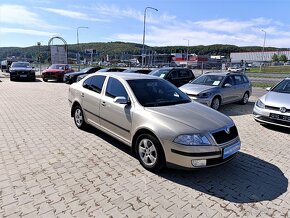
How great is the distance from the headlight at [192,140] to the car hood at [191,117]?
11cm

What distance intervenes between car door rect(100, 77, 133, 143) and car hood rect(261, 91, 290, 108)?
14.1 ft

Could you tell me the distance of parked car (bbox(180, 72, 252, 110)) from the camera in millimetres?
8794

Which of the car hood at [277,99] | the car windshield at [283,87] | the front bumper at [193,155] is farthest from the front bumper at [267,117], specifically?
the front bumper at [193,155]

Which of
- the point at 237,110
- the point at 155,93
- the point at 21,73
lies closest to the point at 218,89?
the point at 237,110

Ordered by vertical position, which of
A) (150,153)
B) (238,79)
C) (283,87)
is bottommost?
(150,153)

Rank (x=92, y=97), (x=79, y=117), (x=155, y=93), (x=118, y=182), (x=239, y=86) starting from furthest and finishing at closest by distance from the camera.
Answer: (x=239, y=86)
(x=79, y=117)
(x=92, y=97)
(x=155, y=93)
(x=118, y=182)

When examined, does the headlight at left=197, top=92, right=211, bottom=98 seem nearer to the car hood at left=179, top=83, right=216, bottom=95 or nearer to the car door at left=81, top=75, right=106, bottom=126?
the car hood at left=179, top=83, right=216, bottom=95

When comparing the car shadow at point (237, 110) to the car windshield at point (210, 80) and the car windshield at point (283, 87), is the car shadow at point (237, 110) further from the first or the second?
the car windshield at point (283, 87)

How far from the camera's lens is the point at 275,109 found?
21.7 ft

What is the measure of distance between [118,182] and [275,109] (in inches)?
193

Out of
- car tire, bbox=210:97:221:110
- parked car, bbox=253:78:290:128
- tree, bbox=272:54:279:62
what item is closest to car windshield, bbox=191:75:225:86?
car tire, bbox=210:97:221:110

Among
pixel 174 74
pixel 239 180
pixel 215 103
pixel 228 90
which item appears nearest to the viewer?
pixel 239 180

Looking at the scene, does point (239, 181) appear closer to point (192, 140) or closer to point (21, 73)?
point (192, 140)

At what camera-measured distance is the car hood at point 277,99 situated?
6566mm
